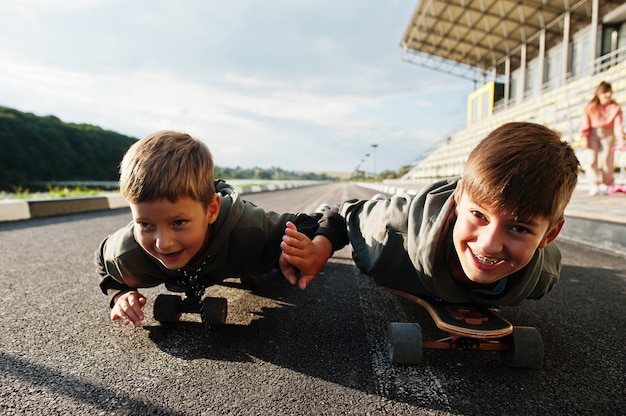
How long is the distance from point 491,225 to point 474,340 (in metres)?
0.60

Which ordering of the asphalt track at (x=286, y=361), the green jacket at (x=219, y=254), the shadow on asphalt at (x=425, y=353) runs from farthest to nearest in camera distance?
the green jacket at (x=219, y=254), the shadow on asphalt at (x=425, y=353), the asphalt track at (x=286, y=361)

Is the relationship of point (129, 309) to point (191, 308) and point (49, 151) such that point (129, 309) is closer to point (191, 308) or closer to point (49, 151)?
point (191, 308)

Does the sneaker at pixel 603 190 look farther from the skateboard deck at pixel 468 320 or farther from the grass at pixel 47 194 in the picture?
the grass at pixel 47 194

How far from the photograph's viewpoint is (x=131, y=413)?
47.7 inches

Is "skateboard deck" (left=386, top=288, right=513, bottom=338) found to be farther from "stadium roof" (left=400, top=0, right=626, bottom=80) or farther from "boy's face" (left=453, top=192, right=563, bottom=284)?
"stadium roof" (left=400, top=0, right=626, bottom=80)

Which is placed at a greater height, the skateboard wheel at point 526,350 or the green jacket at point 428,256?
the green jacket at point 428,256

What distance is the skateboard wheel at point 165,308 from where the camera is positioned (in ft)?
6.05

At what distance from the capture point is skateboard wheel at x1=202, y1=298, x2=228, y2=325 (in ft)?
5.95

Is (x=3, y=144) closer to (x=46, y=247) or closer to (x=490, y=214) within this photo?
(x=46, y=247)

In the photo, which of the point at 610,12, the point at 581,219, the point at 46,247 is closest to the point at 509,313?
the point at 581,219

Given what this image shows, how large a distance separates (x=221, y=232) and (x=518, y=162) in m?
1.48

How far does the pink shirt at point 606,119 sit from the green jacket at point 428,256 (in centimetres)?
665

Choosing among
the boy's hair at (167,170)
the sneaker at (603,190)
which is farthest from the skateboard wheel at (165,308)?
the sneaker at (603,190)

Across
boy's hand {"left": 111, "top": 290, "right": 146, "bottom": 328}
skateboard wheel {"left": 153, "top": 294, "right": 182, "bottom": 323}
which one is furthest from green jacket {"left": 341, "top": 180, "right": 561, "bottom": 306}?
boy's hand {"left": 111, "top": 290, "right": 146, "bottom": 328}
